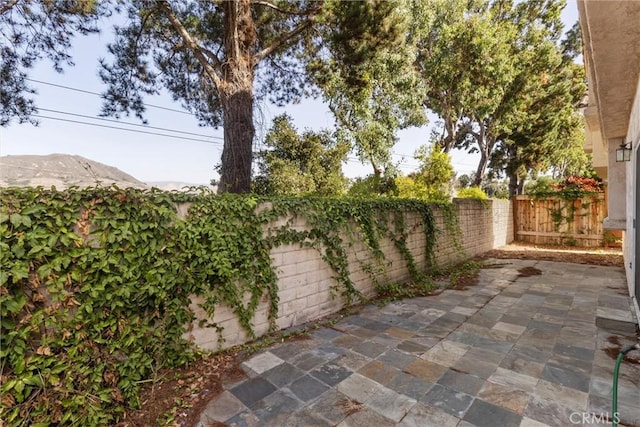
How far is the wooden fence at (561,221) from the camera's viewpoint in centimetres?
891

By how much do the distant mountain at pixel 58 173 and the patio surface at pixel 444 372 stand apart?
6.00 ft

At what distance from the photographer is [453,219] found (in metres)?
6.68

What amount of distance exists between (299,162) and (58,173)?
762 centimetres

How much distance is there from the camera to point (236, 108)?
486 cm

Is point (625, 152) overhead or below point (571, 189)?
overhead

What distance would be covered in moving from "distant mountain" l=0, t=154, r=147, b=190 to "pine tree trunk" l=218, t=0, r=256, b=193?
4.95ft

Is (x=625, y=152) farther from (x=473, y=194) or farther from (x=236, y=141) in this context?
(x=236, y=141)

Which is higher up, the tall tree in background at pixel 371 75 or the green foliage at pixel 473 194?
the tall tree in background at pixel 371 75

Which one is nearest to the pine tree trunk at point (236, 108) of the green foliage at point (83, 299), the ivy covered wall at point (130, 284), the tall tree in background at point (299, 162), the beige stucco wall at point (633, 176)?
the ivy covered wall at point (130, 284)

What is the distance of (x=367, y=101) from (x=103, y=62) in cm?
663

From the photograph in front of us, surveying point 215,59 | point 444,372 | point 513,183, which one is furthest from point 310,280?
point 513,183

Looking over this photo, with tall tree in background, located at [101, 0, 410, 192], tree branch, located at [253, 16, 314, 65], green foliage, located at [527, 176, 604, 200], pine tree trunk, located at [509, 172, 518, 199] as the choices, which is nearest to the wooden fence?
green foliage, located at [527, 176, 604, 200]

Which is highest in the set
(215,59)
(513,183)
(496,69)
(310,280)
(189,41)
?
(496,69)

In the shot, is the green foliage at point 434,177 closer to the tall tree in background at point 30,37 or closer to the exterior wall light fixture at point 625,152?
the exterior wall light fixture at point 625,152
